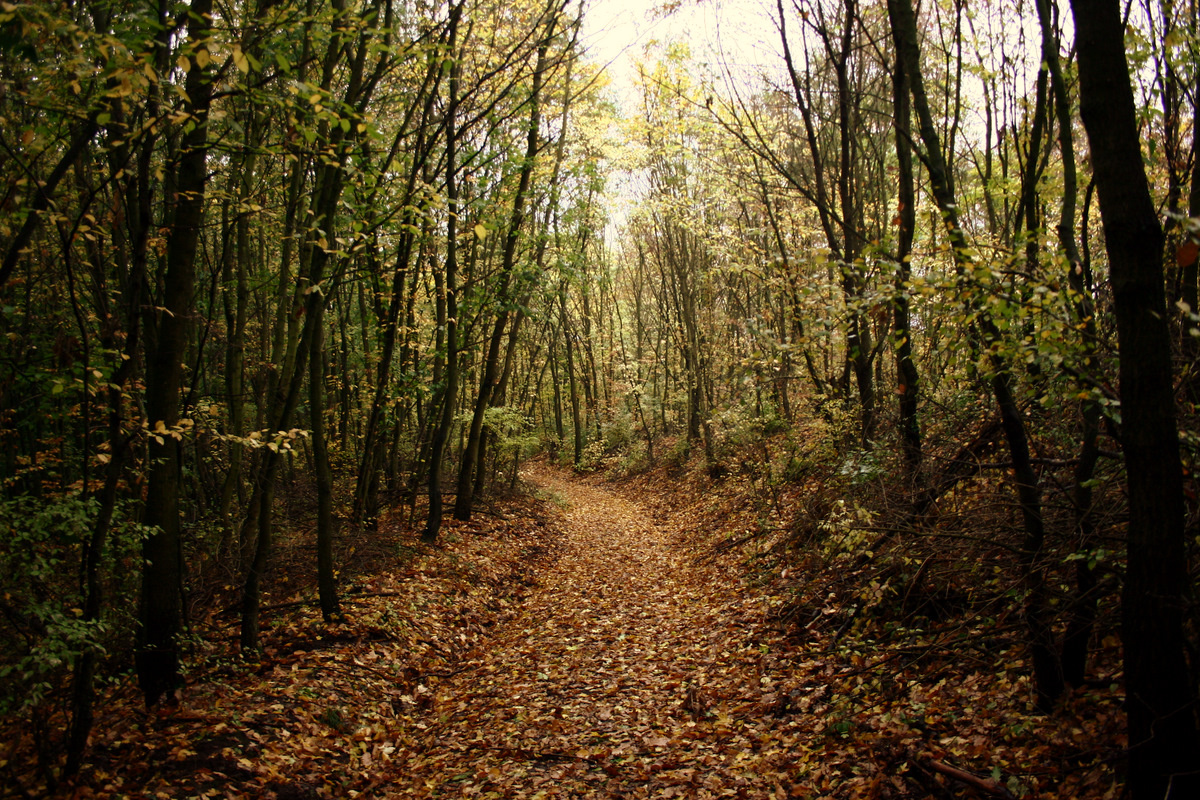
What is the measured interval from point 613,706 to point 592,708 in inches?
8.0

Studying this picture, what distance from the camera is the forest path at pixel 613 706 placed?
4.79m

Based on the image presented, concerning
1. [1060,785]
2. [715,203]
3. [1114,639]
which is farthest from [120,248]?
[715,203]

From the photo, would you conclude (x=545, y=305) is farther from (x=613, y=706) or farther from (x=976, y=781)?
(x=976, y=781)

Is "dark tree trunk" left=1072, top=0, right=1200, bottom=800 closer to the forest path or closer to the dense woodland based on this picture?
the dense woodland

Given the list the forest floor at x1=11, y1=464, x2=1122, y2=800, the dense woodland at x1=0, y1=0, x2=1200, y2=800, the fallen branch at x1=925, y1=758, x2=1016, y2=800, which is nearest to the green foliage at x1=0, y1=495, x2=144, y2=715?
the dense woodland at x1=0, y1=0, x2=1200, y2=800

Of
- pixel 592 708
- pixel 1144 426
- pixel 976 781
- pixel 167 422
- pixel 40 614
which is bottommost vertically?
pixel 592 708

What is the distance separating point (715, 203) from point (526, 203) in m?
5.40

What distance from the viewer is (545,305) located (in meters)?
15.2

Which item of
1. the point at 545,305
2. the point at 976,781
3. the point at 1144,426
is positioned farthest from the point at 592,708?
the point at 545,305

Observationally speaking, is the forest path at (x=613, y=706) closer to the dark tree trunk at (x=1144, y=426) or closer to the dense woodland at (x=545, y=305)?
the dense woodland at (x=545, y=305)

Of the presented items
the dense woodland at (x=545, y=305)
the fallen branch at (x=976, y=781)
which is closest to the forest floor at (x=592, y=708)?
the fallen branch at (x=976, y=781)

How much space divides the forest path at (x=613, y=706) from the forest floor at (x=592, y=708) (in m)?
0.03

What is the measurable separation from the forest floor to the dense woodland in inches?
12.4

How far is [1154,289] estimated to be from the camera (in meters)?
2.76
